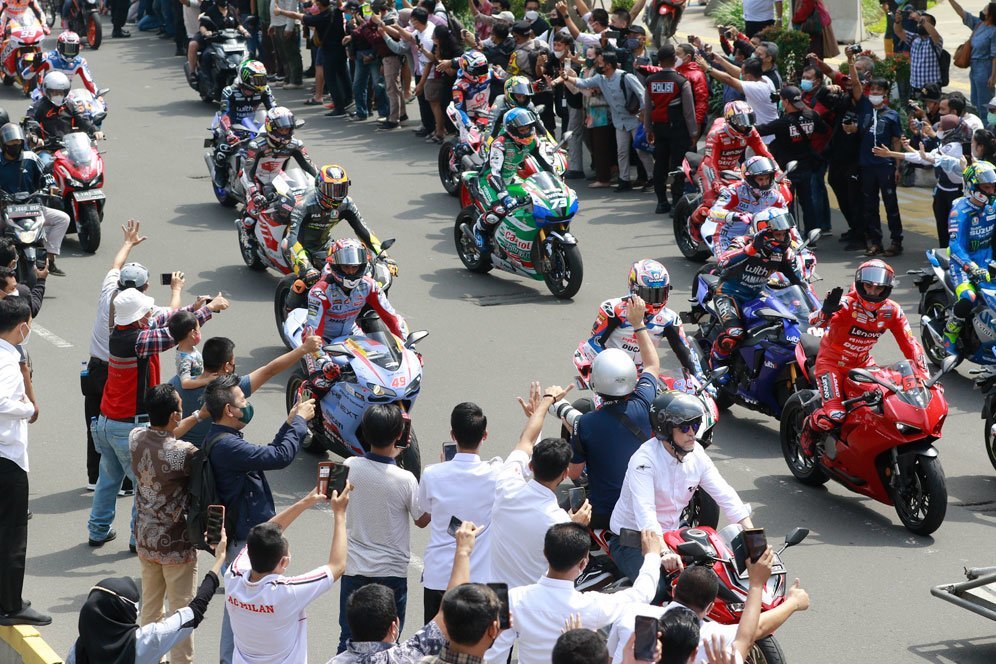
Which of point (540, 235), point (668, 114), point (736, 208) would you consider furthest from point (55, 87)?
point (736, 208)

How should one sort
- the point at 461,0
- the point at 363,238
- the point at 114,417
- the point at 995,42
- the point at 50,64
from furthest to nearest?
the point at 461,0
the point at 50,64
the point at 995,42
the point at 363,238
the point at 114,417

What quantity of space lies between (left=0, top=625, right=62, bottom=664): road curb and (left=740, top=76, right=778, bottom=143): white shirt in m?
12.4

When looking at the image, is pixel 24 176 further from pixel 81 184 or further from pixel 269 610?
pixel 269 610

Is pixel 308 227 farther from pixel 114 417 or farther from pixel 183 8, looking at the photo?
pixel 183 8

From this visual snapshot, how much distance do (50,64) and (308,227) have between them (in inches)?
384

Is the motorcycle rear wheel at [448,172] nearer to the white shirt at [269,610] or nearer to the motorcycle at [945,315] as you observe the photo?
the motorcycle at [945,315]

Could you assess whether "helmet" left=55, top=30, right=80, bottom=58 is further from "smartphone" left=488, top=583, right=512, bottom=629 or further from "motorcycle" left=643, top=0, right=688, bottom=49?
"smartphone" left=488, top=583, right=512, bottom=629

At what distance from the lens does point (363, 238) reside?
14.5 m

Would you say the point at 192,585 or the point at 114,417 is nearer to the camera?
A: the point at 192,585

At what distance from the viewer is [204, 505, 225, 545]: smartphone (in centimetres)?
766

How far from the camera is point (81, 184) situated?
17656 millimetres

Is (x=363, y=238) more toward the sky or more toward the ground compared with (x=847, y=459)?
more toward the sky

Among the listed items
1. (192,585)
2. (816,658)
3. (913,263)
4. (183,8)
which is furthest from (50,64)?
(816,658)

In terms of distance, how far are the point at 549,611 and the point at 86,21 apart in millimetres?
27622
